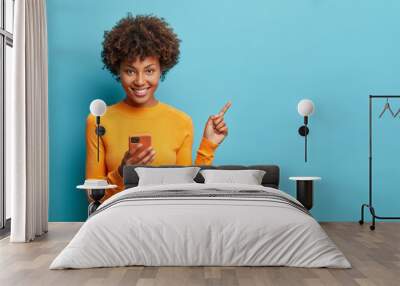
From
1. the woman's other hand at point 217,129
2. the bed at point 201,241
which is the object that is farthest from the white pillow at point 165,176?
the bed at point 201,241

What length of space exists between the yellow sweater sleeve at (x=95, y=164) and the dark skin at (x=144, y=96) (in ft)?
0.42

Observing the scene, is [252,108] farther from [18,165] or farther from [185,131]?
[18,165]

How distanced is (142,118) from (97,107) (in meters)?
0.58

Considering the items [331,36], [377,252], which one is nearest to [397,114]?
[331,36]

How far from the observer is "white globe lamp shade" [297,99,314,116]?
6875 mm

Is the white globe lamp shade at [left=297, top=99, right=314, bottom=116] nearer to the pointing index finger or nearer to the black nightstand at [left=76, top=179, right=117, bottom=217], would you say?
the pointing index finger

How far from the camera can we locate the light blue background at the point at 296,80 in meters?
7.14

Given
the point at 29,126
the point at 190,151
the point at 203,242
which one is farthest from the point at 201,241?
the point at 190,151

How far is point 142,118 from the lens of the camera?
7.15 metres

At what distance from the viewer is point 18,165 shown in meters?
5.78

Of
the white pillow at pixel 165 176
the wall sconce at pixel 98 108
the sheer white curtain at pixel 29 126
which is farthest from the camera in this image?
the wall sconce at pixel 98 108

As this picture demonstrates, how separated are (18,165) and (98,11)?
245 cm

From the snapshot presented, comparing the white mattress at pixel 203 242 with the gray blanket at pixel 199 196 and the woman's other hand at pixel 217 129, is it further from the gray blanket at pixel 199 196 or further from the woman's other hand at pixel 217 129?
the woman's other hand at pixel 217 129

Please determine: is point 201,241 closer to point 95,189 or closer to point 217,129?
point 95,189
